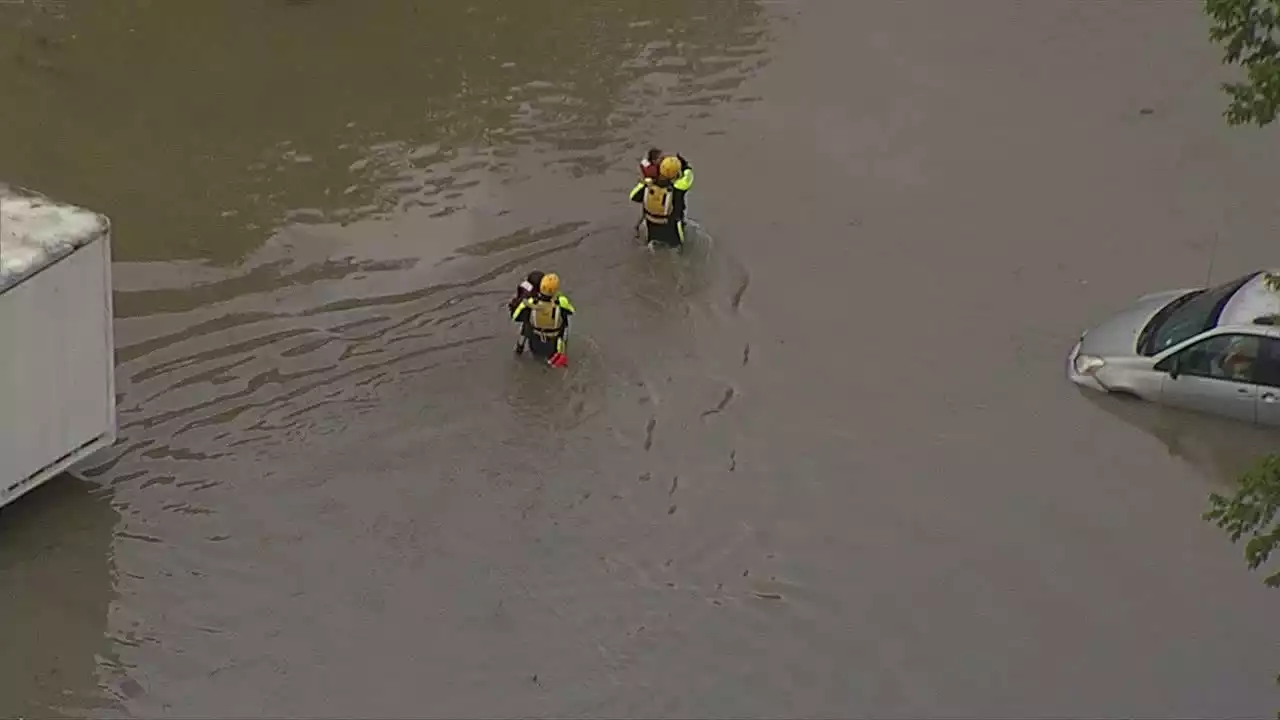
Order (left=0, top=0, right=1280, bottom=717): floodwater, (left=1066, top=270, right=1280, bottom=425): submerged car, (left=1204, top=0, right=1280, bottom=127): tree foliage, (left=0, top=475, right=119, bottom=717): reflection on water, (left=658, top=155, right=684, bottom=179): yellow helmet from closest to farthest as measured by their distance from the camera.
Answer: (left=1204, top=0, right=1280, bottom=127): tree foliage → (left=0, top=475, right=119, bottom=717): reflection on water → (left=0, top=0, right=1280, bottom=717): floodwater → (left=1066, top=270, right=1280, bottom=425): submerged car → (left=658, top=155, right=684, bottom=179): yellow helmet

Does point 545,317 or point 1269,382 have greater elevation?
point 1269,382

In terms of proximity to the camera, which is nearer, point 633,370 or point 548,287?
point 548,287

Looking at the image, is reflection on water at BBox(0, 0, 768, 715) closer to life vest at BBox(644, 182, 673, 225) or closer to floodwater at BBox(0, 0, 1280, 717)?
floodwater at BBox(0, 0, 1280, 717)

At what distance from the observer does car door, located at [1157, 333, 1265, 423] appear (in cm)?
1391

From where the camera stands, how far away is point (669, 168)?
15.6 meters

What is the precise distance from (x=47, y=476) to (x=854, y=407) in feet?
20.5

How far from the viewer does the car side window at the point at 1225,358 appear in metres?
13.8

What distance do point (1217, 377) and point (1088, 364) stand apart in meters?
1.04

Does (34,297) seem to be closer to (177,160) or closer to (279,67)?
(177,160)

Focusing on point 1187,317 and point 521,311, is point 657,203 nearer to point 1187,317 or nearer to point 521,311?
point 521,311

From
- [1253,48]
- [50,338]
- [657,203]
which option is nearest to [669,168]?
[657,203]

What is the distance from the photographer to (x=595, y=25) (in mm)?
19844

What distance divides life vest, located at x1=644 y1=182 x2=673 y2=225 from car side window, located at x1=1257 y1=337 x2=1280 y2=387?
5133 millimetres

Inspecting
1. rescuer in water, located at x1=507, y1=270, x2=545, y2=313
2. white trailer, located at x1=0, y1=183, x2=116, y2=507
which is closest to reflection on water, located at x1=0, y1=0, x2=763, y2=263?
Result: rescuer in water, located at x1=507, y1=270, x2=545, y2=313
